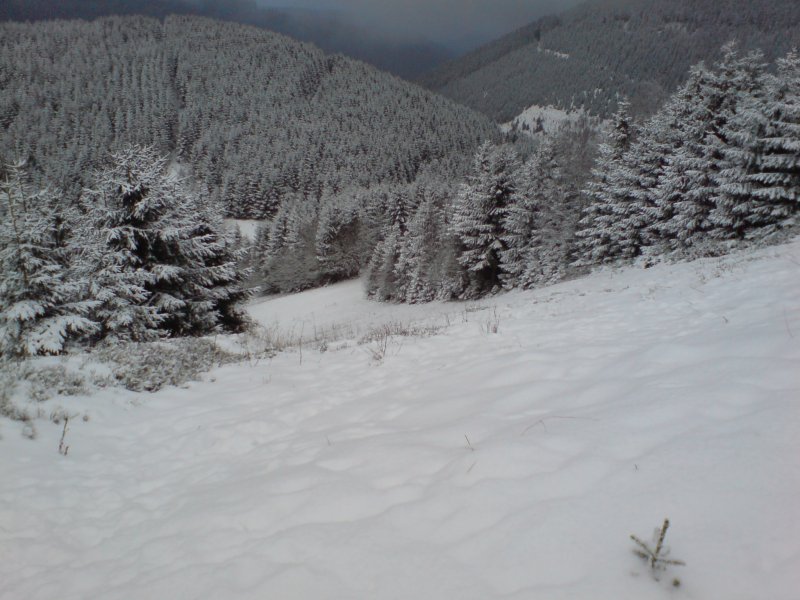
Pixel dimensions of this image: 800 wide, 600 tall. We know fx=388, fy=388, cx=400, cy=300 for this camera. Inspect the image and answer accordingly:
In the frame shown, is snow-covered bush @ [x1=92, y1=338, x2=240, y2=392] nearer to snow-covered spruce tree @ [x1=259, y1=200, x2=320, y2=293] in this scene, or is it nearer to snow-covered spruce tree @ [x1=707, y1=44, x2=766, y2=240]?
snow-covered spruce tree @ [x1=707, y1=44, x2=766, y2=240]

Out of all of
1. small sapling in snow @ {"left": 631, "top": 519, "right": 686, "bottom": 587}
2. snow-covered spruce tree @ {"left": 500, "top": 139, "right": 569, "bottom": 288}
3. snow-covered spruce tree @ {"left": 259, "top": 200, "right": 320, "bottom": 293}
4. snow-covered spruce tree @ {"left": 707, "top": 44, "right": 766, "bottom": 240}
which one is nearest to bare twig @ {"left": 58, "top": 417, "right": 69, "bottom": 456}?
Result: small sapling in snow @ {"left": 631, "top": 519, "right": 686, "bottom": 587}

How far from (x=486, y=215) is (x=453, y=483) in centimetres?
2715

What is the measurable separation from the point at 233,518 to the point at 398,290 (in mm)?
36648

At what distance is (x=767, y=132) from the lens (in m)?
15.4

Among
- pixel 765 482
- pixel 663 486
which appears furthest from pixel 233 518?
pixel 765 482

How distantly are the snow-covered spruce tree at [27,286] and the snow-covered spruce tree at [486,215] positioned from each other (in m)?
22.9

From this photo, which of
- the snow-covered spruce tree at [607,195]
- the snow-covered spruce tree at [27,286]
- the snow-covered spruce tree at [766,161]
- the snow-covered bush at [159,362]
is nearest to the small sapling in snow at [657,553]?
the snow-covered bush at [159,362]

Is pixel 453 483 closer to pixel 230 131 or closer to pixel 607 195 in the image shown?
pixel 607 195

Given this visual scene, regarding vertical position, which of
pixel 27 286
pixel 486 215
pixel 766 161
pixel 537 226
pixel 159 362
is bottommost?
pixel 27 286

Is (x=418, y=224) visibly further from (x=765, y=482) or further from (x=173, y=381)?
(x=765, y=482)

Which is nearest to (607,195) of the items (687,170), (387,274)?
(687,170)

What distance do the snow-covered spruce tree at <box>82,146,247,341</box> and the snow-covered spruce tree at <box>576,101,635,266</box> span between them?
19966 millimetres

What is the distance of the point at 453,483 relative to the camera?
2.62m

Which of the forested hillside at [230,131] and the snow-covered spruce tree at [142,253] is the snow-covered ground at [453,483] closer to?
the snow-covered spruce tree at [142,253]
